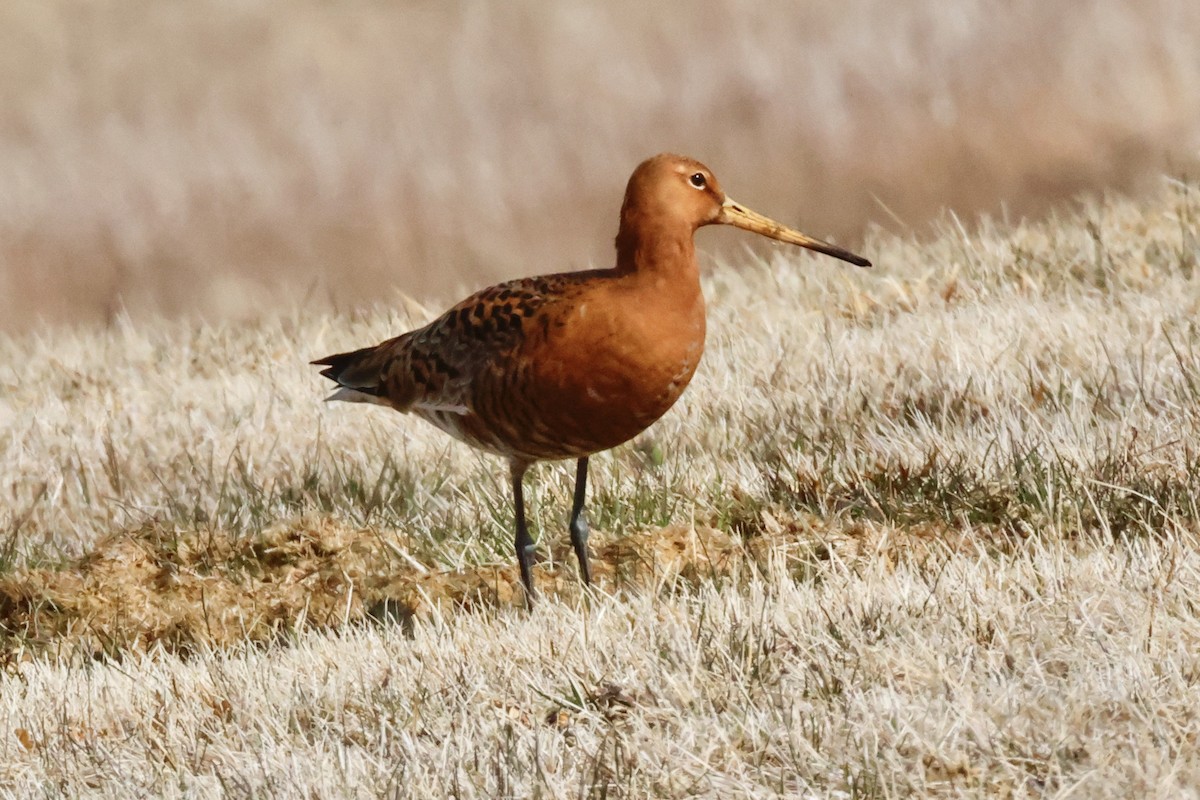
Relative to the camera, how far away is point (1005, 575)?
3973mm

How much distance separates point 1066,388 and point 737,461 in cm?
127

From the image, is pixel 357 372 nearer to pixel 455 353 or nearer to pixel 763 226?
pixel 455 353

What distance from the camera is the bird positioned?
446 cm

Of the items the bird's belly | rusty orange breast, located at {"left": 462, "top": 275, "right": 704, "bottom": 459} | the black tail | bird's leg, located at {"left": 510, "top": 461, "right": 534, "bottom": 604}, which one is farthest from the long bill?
the black tail

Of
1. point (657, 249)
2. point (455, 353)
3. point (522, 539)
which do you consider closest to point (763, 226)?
point (657, 249)

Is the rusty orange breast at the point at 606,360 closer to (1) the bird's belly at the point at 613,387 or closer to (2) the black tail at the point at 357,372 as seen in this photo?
(1) the bird's belly at the point at 613,387

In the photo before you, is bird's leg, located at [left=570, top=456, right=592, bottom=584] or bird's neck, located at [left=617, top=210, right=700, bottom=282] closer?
bird's neck, located at [left=617, top=210, right=700, bottom=282]

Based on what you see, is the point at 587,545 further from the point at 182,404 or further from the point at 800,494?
the point at 182,404

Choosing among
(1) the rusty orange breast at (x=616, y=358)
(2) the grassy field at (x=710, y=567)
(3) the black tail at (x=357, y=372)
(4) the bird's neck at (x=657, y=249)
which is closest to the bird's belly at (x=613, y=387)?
(1) the rusty orange breast at (x=616, y=358)

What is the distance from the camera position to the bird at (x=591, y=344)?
14.6ft

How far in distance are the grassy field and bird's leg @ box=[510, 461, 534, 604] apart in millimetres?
166

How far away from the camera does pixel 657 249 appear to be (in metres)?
4.57

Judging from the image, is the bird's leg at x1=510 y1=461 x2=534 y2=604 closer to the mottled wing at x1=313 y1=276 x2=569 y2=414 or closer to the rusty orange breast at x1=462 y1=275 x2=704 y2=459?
the mottled wing at x1=313 y1=276 x2=569 y2=414

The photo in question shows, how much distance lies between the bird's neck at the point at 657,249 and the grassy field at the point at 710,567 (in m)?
0.85
